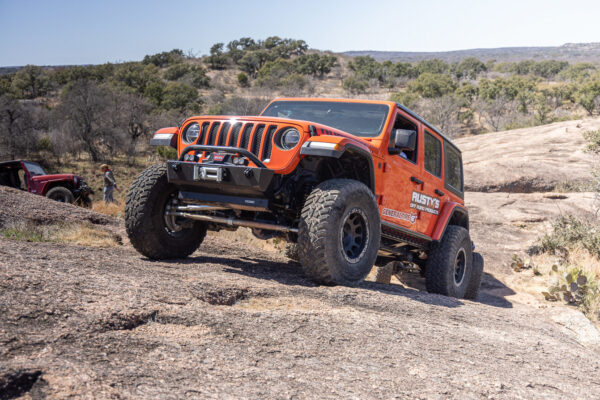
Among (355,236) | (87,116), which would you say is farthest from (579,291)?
(87,116)

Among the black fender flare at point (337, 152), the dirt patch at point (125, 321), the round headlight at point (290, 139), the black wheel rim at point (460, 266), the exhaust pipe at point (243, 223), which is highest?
the round headlight at point (290, 139)

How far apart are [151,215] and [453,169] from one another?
452cm

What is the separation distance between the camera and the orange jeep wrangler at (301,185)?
421cm

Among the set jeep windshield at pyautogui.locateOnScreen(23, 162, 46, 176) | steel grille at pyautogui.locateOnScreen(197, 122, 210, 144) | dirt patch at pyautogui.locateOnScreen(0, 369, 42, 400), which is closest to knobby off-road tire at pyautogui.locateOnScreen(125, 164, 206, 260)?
steel grille at pyautogui.locateOnScreen(197, 122, 210, 144)

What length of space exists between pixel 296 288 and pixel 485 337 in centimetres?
148

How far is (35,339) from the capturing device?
7.36 ft

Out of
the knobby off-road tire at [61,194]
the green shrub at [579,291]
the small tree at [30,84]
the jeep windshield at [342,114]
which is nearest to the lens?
the jeep windshield at [342,114]

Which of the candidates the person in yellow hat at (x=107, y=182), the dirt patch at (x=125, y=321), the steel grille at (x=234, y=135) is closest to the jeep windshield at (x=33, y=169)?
the person in yellow hat at (x=107, y=182)

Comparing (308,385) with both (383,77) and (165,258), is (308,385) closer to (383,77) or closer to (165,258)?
(165,258)

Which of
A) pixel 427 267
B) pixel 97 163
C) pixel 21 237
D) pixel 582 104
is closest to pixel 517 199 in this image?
pixel 427 267

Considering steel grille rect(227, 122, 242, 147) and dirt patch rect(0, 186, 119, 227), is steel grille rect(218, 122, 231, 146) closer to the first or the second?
steel grille rect(227, 122, 242, 147)

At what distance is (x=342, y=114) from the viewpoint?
568cm

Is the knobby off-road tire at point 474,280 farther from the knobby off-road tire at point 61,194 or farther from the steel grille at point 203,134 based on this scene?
the knobby off-road tire at point 61,194

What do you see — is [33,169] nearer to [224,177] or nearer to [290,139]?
[224,177]
